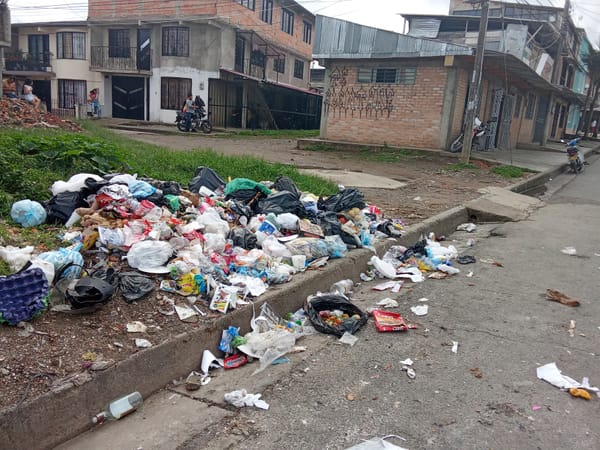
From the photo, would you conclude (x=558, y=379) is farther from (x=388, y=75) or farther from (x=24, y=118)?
(x=388, y=75)

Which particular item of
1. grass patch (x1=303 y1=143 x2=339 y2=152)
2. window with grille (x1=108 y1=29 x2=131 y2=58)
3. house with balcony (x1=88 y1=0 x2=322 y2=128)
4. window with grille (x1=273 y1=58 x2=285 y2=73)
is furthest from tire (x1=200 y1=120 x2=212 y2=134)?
window with grille (x1=273 y1=58 x2=285 y2=73)

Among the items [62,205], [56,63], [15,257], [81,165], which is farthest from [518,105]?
[56,63]

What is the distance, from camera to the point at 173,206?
16.6 feet

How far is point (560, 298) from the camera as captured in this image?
4.52 meters

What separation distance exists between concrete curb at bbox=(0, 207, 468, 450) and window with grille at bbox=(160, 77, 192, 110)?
24552mm

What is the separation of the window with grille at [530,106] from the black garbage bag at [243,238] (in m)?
24.5

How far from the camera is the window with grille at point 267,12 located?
30.5 metres

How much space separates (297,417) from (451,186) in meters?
8.76

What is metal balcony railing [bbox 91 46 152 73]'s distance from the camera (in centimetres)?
2747

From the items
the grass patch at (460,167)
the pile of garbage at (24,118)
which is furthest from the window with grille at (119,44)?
the grass patch at (460,167)

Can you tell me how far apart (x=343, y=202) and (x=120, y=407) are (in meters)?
3.98

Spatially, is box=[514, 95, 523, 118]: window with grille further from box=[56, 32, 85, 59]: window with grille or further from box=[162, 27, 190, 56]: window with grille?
box=[56, 32, 85, 59]: window with grille

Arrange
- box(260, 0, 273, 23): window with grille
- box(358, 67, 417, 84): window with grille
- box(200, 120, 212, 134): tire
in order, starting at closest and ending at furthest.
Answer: box(358, 67, 417, 84): window with grille → box(200, 120, 212, 134): tire → box(260, 0, 273, 23): window with grille

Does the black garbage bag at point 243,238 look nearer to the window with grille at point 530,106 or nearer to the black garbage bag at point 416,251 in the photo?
the black garbage bag at point 416,251
